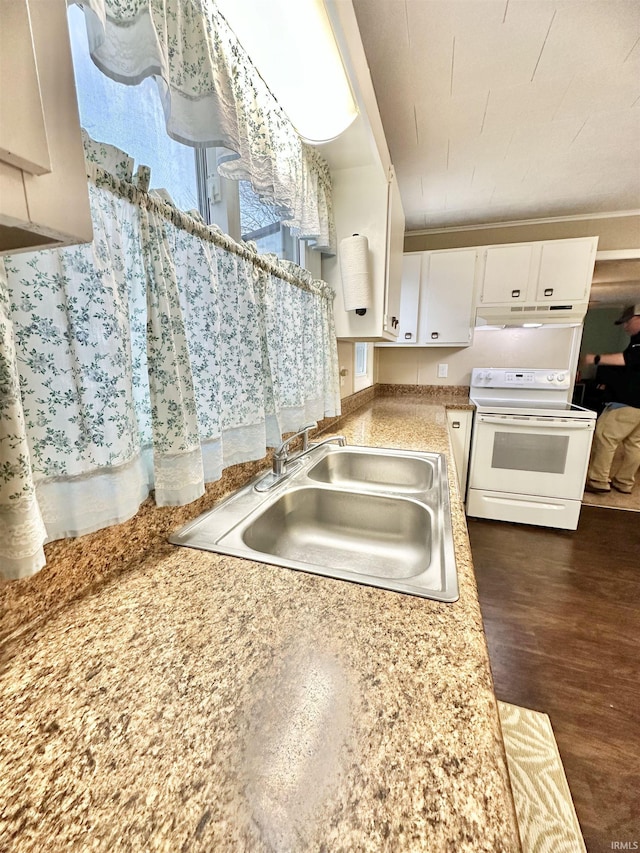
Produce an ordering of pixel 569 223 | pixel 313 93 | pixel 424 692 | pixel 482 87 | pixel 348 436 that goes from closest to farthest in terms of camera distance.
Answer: pixel 424 692 < pixel 313 93 < pixel 482 87 < pixel 348 436 < pixel 569 223

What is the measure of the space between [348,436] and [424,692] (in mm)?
1389

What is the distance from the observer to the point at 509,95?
4.92 ft

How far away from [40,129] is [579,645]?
2179 mm

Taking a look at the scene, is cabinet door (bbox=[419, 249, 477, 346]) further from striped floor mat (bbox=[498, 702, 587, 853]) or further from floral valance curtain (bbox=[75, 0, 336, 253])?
striped floor mat (bbox=[498, 702, 587, 853])

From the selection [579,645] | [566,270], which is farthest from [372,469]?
[566,270]

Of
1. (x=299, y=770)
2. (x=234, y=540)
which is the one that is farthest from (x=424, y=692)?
(x=234, y=540)

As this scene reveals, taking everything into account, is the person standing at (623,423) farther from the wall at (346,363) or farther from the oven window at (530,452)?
the wall at (346,363)

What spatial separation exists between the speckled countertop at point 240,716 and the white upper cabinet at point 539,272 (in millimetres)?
2752

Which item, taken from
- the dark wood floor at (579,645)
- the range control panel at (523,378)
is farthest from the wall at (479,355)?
the dark wood floor at (579,645)

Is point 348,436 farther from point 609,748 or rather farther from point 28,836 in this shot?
point 28,836

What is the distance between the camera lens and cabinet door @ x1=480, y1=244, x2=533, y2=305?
2623 millimetres

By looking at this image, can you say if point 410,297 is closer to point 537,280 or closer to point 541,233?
point 537,280

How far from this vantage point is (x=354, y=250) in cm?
158

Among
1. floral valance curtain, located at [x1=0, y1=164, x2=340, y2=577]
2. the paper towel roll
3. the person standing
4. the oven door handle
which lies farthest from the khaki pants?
floral valance curtain, located at [x1=0, y1=164, x2=340, y2=577]
